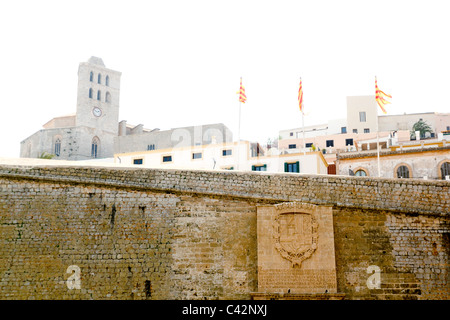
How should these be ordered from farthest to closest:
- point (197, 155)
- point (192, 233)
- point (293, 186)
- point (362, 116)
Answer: point (362, 116) → point (197, 155) → point (293, 186) → point (192, 233)

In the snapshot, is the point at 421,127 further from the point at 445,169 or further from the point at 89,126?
the point at 89,126

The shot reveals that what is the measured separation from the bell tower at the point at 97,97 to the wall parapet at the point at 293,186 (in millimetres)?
44248

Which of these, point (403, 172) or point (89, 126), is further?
point (89, 126)

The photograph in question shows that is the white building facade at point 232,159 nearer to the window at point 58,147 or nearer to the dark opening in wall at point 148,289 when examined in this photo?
the dark opening in wall at point 148,289

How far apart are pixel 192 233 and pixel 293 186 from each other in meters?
2.89

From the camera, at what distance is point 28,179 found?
49.1ft

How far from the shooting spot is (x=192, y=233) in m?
13.9

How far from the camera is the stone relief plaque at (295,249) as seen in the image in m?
13.3

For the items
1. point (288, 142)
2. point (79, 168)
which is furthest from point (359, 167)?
point (79, 168)

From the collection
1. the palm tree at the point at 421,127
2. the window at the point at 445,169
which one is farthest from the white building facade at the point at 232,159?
the palm tree at the point at 421,127

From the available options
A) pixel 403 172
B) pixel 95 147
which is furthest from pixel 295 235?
pixel 95 147

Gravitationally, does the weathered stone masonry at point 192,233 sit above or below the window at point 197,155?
below

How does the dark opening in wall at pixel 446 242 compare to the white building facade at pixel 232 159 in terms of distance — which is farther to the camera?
the white building facade at pixel 232 159

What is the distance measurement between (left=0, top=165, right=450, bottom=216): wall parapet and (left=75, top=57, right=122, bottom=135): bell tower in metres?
44.2
